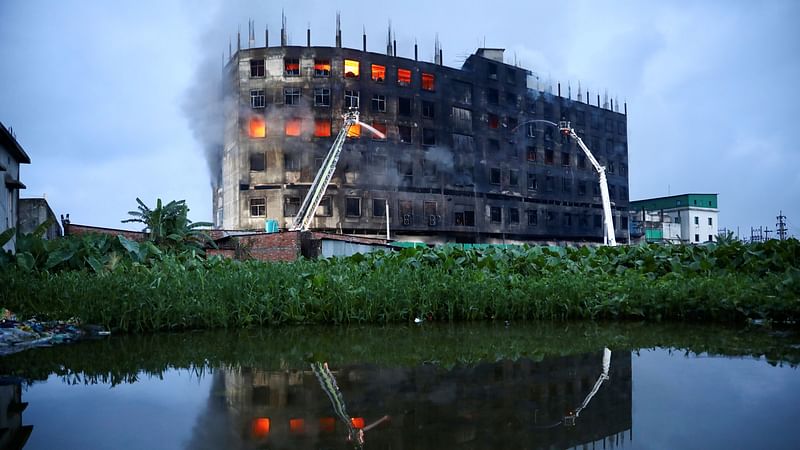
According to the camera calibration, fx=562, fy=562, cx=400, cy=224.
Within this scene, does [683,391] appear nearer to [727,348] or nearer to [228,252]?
[727,348]

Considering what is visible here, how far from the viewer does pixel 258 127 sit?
38.5 meters

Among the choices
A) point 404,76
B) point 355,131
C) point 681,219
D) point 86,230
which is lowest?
point 86,230

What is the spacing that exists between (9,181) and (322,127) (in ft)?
85.9

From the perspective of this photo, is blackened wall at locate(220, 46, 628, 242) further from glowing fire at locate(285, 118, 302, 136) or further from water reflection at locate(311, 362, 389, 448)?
water reflection at locate(311, 362, 389, 448)

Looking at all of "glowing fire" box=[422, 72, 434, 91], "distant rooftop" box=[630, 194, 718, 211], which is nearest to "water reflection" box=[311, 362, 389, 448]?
"glowing fire" box=[422, 72, 434, 91]

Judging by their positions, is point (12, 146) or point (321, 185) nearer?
point (12, 146)

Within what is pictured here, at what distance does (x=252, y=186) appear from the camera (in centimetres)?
3822

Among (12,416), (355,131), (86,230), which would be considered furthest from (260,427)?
(355,131)

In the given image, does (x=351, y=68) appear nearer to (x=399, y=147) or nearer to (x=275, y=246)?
(x=399, y=147)

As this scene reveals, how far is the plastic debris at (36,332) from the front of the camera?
6.15m

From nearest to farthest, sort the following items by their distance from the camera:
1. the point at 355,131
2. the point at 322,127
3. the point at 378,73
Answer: the point at 322,127 < the point at 355,131 < the point at 378,73

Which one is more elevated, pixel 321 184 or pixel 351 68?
pixel 351 68

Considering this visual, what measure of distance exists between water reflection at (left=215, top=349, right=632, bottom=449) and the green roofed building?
57.0 meters

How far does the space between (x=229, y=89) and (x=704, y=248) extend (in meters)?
35.6
